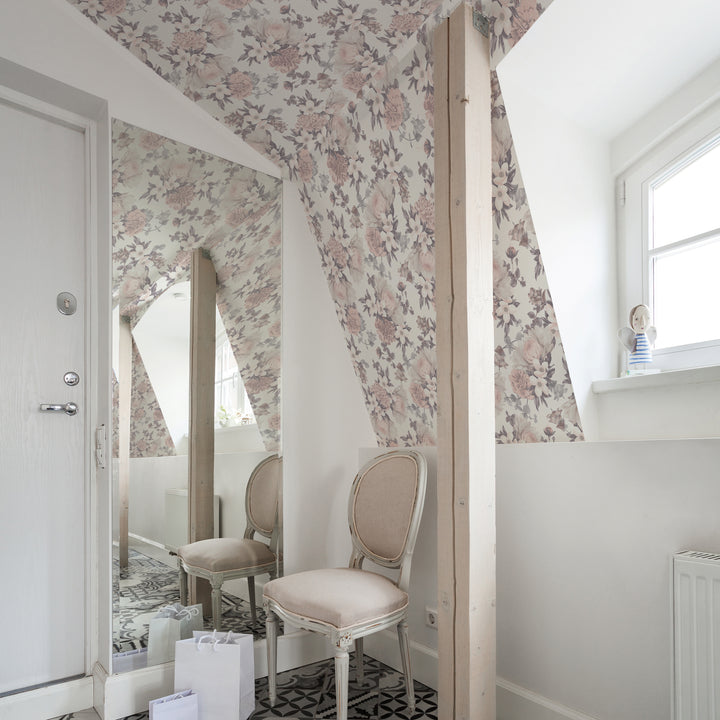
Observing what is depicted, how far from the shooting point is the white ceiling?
5.47ft

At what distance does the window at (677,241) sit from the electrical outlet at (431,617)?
3.93 feet

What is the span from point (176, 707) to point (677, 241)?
214 cm

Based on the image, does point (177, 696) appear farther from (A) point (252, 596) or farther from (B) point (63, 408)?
(B) point (63, 408)

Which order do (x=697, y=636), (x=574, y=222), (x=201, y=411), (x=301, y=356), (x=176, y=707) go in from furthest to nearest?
(x=301, y=356), (x=201, y=411), (x=574, y=222), (x=176, y=707), (x=697, y=636)

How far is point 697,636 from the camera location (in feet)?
4.42

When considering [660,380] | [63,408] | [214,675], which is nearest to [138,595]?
[214,675]

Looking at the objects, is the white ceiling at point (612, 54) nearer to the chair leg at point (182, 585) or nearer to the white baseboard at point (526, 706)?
the white baseboard at point (526, 706)

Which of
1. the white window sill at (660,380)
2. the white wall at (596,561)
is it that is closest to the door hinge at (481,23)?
the white window sill at (660,380)

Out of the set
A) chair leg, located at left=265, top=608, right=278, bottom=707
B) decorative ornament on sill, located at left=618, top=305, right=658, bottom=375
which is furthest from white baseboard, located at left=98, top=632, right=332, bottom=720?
decorative ornament on sill, located at left=618, top=305, right=658, bottom=375

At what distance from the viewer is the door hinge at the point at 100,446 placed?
2.18 m

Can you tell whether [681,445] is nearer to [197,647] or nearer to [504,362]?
[504,362]

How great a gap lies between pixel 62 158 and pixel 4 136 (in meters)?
0.19

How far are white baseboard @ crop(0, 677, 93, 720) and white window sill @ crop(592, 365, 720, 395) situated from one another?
6.63 feet

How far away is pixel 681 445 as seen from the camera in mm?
1542
